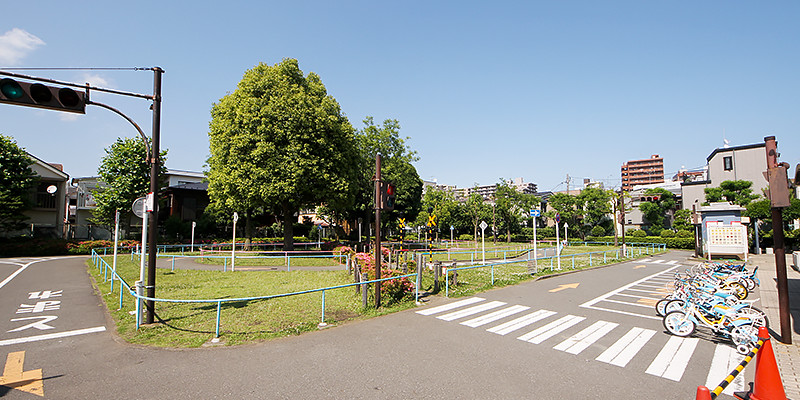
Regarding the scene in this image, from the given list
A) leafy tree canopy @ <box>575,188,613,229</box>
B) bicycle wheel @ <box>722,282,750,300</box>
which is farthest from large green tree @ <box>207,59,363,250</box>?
leafy tree canopy @ <box>575,188,613,229</box>

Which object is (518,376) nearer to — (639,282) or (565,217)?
(639,282)

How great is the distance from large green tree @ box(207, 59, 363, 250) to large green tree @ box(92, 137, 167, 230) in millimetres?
10106

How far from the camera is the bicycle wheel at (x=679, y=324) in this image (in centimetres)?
782

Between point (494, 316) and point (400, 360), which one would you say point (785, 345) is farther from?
point (400, 360)

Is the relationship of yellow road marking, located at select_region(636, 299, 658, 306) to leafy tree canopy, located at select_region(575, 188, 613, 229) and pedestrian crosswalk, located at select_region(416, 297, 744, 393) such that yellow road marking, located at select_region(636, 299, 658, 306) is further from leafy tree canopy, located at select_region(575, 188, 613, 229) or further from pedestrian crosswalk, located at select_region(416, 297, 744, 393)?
leafy tree canopy, located at select_region(575, 188, 613, 229)

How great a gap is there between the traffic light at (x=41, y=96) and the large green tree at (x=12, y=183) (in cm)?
3262

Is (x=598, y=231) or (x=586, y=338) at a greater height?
(x=598, y=231)

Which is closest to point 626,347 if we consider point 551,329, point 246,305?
point 551,329

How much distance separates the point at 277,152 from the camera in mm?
24688

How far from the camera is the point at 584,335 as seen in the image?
793 centimetres

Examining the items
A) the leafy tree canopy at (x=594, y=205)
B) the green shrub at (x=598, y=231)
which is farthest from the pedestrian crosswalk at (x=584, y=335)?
the green shrub at (x=598, y=231)

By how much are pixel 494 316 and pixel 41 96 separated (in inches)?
429

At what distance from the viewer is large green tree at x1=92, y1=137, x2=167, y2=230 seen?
3203 centimetres

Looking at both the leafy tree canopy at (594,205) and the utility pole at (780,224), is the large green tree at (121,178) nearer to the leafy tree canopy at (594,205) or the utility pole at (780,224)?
the utility pole at (780,224)
